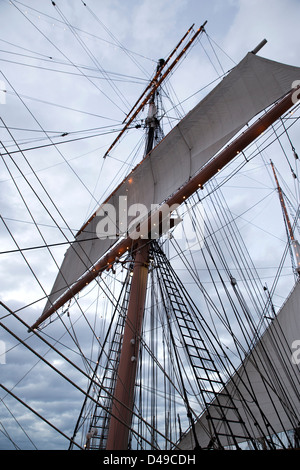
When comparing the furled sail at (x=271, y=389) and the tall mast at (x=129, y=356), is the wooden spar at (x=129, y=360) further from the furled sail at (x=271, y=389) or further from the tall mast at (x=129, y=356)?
the furled sail at (x=271, y=389)

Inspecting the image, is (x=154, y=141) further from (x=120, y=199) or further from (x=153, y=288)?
(x=153, y=288)

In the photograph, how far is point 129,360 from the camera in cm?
522

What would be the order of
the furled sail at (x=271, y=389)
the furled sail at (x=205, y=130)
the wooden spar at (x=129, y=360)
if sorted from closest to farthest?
the wooden spar at (x=129, y=360), the furled sail at (x=205, y=130), the furled sail at (x=271, y=389)

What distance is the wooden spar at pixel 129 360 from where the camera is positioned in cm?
455

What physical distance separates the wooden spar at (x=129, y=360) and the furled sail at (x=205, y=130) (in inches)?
45.6

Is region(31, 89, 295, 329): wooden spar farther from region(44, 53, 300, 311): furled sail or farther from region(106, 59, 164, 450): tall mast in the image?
region(106, 59, 164, 450): tall mast

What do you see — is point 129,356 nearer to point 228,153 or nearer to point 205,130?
point 228,153

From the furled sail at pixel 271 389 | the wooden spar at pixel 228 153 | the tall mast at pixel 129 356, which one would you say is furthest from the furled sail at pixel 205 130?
the furled sail at pixel 271 389

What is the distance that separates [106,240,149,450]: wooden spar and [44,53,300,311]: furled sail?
3.80 ft

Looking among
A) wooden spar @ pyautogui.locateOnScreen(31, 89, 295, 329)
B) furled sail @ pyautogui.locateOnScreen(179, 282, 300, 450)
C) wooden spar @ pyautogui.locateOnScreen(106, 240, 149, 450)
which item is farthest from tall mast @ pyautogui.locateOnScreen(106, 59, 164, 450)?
furled sail @ pyautogui.locateOnScreen(179, 282, 300, 450)

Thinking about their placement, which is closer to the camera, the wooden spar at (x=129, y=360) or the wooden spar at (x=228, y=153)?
the wooden spar at (x=129, y=360)

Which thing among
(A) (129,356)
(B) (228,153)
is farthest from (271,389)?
(B) (228,153)

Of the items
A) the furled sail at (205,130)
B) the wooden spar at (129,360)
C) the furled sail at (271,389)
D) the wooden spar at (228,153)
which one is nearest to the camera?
the wooden spar at (129,360)

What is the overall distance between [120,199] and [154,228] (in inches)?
103
